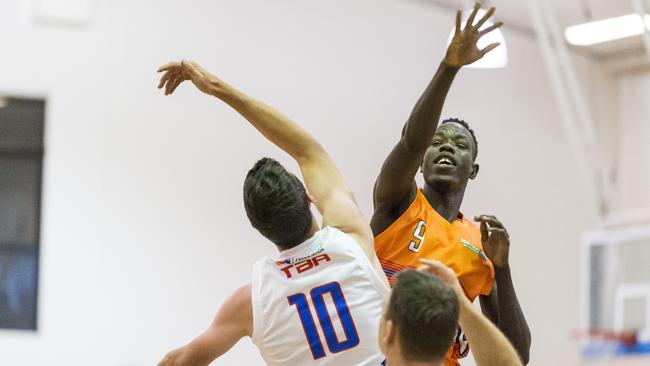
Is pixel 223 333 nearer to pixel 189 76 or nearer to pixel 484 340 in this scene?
pixel 189 76

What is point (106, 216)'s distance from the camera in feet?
32.9

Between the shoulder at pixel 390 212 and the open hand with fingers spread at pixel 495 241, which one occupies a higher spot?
the shoulder at pixel 390 212

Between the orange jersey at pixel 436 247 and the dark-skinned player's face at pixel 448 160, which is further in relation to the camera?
the dark-skinned player's face at pixel 448 160

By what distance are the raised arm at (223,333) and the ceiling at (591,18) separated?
8211 mm

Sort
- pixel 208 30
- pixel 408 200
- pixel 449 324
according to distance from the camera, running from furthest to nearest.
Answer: pixel 208 30 → pixel 408 200 → pixel 449 324

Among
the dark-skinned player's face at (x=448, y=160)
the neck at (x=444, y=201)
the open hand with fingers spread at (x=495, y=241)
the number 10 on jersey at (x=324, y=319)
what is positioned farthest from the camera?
the neck at (x=444, y=201)

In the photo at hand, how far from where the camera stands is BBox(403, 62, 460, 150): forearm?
402 cm

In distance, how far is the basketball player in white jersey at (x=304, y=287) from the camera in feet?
12.2

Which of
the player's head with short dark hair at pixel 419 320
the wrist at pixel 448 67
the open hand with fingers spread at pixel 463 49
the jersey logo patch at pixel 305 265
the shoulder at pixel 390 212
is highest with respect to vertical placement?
the open hand with fingers spread at pixel 463 49

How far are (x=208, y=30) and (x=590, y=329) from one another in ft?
19.7

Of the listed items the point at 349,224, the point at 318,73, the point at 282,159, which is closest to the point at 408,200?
the point at 349,224

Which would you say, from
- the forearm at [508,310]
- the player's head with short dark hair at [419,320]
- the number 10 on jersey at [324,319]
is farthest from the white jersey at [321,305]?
the forearm at [508,310]

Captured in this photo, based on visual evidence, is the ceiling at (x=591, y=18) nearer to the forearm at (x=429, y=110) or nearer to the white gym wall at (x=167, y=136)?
the white gym wall at (x=167, y=136)

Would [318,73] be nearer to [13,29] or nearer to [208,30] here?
[208,30]
